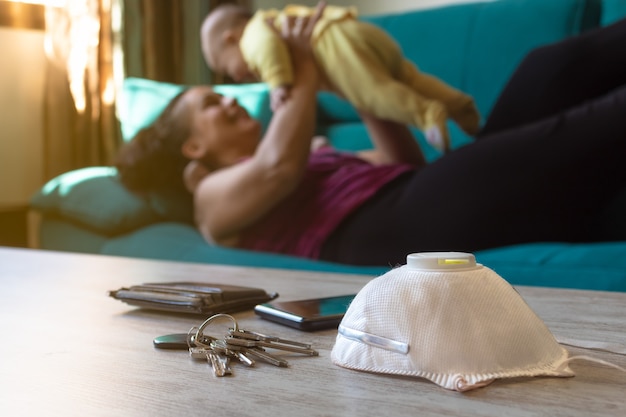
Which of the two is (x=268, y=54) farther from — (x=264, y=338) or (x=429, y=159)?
(x=264, y=338)

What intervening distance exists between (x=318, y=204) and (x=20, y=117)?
1.40m

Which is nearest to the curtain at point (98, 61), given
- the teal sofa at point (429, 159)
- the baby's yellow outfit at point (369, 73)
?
the teal sofa at point (429, 159)

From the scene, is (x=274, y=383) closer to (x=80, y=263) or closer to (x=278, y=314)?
(x=278, y=314)

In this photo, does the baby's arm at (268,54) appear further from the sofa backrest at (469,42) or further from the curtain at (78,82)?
the curtain at (78,82)

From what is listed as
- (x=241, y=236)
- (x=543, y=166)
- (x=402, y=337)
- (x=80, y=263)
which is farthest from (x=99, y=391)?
(x=241, y=236)

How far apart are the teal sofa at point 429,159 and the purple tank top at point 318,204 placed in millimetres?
39

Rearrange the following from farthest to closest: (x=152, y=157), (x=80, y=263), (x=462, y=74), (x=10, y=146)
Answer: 1. (x=10, y=146)
2. (x=152, y=157)
3. (x=462, y=74)
4. (x=80, y=263)

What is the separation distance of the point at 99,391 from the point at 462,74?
147 centimetres

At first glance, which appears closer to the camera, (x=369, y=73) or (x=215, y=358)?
(x=215, y=358)

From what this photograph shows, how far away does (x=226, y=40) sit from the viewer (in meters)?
2.09

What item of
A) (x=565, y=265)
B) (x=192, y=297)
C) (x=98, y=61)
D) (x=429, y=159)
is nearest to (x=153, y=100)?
(x=98, y=61)

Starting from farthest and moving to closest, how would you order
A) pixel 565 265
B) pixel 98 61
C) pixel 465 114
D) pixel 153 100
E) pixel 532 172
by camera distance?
pixel 98 61 < pixel 153 100 < pixel 465 114 < pixel 532 172 < pixel 565 265

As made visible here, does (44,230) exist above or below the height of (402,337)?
below

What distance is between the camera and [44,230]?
92.6 inches
